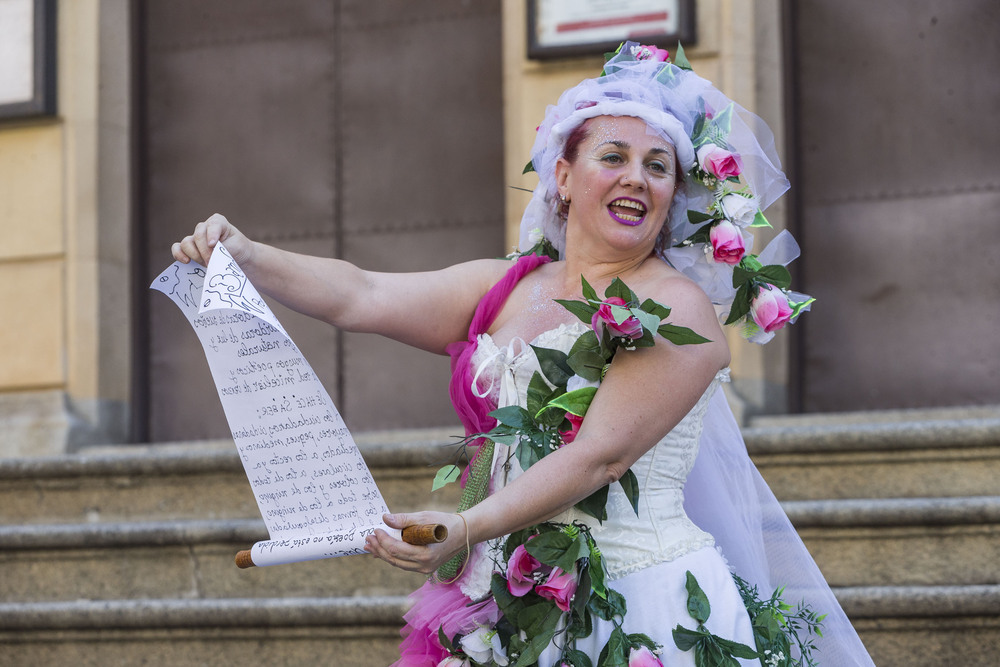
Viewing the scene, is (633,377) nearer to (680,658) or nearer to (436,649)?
(680,658)

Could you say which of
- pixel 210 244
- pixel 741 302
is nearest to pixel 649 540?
pixel 741 302

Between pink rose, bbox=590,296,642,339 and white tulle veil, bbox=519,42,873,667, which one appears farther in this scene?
white tulle veil, bbox=519,42,873,667

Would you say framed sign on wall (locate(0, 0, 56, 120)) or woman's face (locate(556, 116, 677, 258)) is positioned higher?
framed sign on wall (locate(0, 0, 56, 120))

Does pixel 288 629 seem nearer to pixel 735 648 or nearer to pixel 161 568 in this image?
pixel 161 568

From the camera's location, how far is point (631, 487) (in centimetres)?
225

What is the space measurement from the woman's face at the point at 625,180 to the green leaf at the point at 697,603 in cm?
68

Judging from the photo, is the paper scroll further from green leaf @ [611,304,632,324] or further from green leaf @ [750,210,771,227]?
green leaf @ [750,210,771,227]

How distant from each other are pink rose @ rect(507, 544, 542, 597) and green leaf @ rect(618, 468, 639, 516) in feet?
0.71

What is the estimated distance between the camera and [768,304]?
97.3 inches

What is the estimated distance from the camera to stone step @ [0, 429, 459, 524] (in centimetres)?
434

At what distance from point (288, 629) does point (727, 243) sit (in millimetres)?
2052

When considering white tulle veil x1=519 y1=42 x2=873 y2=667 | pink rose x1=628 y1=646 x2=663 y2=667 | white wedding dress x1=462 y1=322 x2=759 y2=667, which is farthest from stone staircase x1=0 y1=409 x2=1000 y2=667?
pink rose x1=628 y1=646 x2=663 y2=667

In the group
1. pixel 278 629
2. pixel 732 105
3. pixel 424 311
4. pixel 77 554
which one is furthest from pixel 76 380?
pixel 732 105

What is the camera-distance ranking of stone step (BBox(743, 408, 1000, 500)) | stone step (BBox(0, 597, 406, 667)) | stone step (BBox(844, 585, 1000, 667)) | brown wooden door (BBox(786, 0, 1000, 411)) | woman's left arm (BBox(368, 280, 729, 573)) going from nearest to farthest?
woman's left arm (BBox(368, 280, 729, 573))
stone step (BBox(844, 585, 1000, 667))
stone step (BBox(0, 597, 406, 667))
stone step (BBox(743, 408, 1000, 500))
brown wooden door (BBox(786, 0, 1000, 411))
